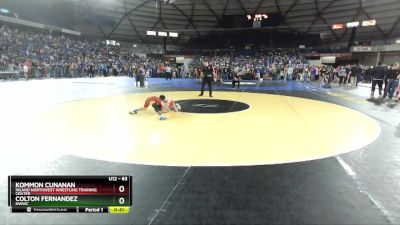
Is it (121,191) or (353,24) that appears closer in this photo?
(121,191)

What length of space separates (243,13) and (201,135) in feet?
152

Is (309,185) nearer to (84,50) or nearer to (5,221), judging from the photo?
(5,221)

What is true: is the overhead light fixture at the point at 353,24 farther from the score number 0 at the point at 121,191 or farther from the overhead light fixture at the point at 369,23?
the score number 0 at the point at 121,191

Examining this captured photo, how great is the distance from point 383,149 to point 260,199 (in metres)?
3.44

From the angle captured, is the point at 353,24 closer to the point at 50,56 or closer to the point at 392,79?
the point at 392,79

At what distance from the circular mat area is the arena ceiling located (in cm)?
3747

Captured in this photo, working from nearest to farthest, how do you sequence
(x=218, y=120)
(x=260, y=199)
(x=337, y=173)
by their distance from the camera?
1. (x=260, y=199)
2. (x=337, y=173)
3. (x=218, y=120)

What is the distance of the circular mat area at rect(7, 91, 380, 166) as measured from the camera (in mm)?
4863

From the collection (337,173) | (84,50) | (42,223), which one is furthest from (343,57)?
(42,223)

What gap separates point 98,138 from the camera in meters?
5.90

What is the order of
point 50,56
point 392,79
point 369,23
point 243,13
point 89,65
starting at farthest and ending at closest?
point 243,13 → point 369,23 → point 89,65 → point 50,56 → point 392,79
